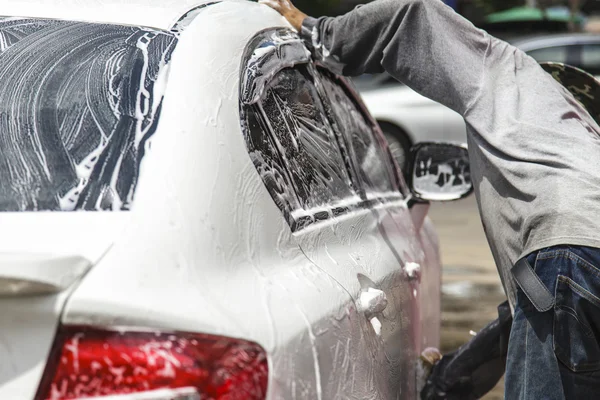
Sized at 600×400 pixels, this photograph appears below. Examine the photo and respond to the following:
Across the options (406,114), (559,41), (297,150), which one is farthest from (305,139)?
(559,41)

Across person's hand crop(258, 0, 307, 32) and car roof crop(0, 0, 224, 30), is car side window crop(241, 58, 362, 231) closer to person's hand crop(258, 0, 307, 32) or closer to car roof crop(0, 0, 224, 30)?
person's hand crop(258, 0, 307, 32)

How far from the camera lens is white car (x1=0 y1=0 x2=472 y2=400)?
1.48 metres

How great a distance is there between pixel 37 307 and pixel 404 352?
59.2 inches

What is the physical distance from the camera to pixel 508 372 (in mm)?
2504

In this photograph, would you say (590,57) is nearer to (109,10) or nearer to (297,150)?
(297,150)

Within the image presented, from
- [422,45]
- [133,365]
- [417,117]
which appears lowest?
[417,117]

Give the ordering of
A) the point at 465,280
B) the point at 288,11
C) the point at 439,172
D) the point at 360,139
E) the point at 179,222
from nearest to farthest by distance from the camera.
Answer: the point at 179,222, the point at 288,11, the point at 360,139, the point at 439,172, the point at 465,280

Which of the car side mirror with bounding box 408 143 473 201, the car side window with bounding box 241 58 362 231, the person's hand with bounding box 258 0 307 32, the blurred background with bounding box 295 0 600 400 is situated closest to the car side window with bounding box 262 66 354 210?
the car side window with bounding box 241 58 362 231

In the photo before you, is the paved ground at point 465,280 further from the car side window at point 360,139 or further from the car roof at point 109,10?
the car roof at point 109,10

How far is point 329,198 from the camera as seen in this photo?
8.45ft

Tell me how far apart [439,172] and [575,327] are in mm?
1347

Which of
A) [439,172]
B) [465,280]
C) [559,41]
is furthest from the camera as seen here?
[559,41]

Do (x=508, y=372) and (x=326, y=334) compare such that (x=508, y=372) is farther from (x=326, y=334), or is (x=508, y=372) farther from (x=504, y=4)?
(x=504, y=4)

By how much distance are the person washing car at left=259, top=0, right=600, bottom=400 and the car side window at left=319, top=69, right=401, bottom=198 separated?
0.35 metres
